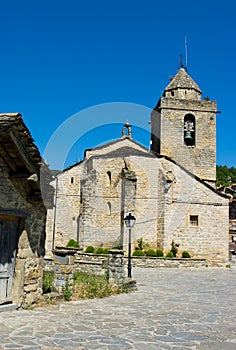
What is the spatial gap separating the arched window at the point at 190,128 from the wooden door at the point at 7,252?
2475 centimetres

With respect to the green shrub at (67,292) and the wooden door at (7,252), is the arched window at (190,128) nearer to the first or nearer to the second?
the green shrub at (67,292)

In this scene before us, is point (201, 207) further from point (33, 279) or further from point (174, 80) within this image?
A: point (33, 279)

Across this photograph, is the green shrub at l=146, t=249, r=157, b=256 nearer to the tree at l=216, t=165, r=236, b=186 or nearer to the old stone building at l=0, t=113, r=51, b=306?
the old stone building at l=0, t=113, r=51, b=306

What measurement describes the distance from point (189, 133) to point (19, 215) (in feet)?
81.4

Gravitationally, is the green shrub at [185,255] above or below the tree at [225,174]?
below

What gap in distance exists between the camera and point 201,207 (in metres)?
27.5

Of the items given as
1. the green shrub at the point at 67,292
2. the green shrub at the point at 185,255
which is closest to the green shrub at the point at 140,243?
the green shrub at the point at 185,255

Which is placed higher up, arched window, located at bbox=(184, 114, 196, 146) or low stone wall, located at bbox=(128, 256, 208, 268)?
arched window, located at bbox=(184, 114, 196, 146)

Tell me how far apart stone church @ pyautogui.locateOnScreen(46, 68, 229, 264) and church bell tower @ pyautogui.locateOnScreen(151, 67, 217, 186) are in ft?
0.27

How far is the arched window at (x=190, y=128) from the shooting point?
31.3 metres

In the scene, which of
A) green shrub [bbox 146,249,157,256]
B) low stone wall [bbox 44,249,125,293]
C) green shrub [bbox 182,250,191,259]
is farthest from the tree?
low stone wall [bbox 44,249,125,293]

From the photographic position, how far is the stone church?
26797mm

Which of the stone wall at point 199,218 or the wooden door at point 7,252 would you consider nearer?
the wooden door at point 7,252

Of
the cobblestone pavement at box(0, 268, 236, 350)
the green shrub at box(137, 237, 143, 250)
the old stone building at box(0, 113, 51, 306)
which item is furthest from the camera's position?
the green shrub at box(137, 237, 143, 250)
